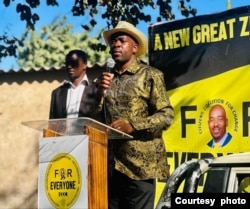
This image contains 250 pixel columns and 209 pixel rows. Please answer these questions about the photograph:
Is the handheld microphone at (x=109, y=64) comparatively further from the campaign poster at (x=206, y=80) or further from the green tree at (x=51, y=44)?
the green tree at (x=51, y=44)

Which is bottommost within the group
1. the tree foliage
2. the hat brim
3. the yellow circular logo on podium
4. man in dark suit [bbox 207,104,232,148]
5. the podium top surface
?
the yellow circular logo on podium

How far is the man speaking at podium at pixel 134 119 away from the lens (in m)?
4.28

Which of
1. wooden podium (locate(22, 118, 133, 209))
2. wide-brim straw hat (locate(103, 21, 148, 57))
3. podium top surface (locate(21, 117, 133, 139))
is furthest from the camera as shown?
wide-brim straw hat (locate(103, 21, 148, 57))

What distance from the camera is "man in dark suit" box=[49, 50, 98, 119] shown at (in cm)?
574

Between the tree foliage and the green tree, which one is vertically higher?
the green tree

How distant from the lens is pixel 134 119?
4363mm

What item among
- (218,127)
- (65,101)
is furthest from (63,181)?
(218,127)

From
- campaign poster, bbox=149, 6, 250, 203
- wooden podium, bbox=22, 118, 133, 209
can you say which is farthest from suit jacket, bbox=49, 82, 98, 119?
wooden podium, bbox=22, 118, 133, 209

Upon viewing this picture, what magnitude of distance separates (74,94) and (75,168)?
2466 mm

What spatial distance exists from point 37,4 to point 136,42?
3.44 metres

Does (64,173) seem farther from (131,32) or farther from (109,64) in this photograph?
(131,32)

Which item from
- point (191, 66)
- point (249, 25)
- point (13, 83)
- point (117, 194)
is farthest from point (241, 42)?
point (13, 83)

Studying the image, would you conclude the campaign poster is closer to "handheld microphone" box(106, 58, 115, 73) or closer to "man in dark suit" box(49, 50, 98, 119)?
"man in dark suit" box(49, 50, 98, 119)

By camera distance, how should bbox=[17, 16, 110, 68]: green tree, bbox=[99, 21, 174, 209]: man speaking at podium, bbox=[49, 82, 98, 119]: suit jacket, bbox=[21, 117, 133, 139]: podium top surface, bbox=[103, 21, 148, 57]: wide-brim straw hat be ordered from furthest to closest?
bbox=[17, 16, 110, 68]: green tree
bbox=[49, 82, 98, 119]: suit jacket
bbox=[103, 21, 148, 57]: wide-brim straw hat
bbox=[99, 21, 174, 209]: man speaking at podium
bbox=[21, 117, 133, 139]: podium top surface
